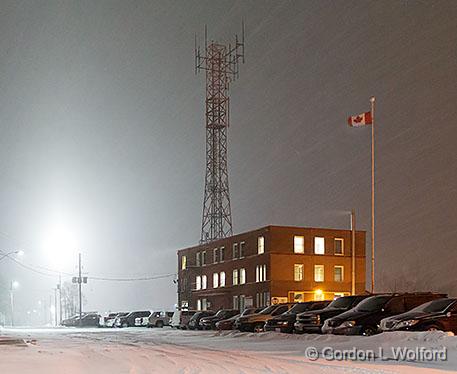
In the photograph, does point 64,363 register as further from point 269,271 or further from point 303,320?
point 269,271

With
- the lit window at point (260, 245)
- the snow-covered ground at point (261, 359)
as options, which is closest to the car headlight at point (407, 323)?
the snow-covered ground at point (261, 359)

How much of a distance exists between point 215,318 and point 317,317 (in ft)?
60.0

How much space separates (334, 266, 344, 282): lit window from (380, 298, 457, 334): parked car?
42.0m

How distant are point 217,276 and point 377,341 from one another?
55.1 metres

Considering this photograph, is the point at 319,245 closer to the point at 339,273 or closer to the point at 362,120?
the point at 339,273

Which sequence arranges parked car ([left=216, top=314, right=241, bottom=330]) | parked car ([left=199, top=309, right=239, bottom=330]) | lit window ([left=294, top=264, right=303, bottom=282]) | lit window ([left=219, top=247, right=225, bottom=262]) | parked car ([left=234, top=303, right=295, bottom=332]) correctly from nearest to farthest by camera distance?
parked car ([left=234, top=303, right=295, bottom=332]), parked car ([left=216, top=314, right=241, bottom=330]), parked car ([left=199, top=309, right=239, bottom=330]), lit window ([left=294, top=264, right=303, bottom=282]), lit window ([left=219, top=247, right=225, bottom=262])

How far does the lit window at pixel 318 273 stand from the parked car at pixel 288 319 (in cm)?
2952

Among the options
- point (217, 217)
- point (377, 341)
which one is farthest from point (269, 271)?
point (377, 341)

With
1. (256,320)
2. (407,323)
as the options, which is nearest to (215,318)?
(256,320)

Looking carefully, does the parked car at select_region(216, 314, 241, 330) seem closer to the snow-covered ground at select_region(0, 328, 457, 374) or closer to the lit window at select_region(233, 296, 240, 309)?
the snow-covered ground at select_region(0, 328, 457, 374)

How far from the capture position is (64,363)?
1959 cm

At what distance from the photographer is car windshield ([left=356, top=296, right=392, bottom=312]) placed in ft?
95.1

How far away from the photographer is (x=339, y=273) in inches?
2665

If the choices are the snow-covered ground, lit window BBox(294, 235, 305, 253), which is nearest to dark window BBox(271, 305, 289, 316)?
the snow-covered ground
